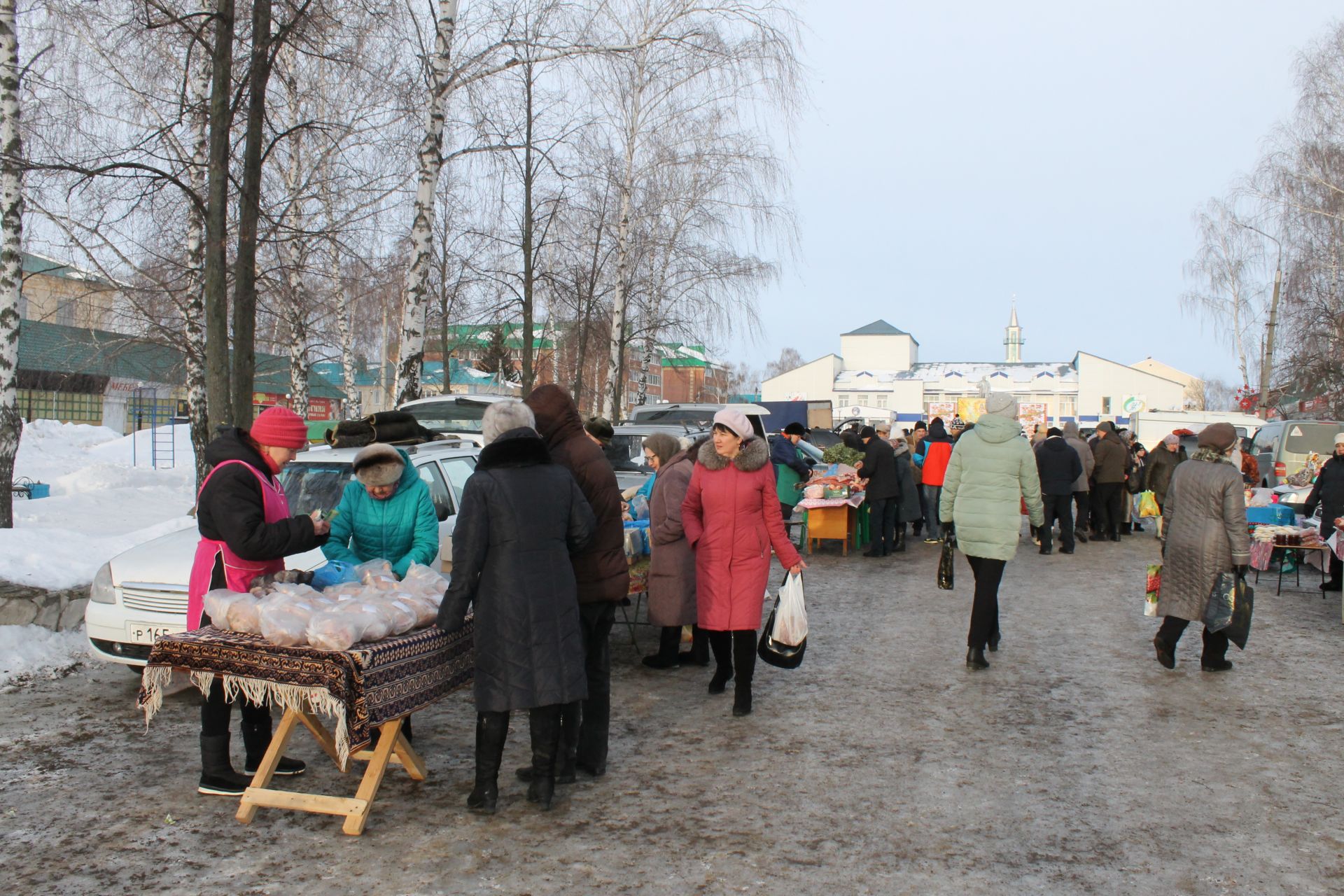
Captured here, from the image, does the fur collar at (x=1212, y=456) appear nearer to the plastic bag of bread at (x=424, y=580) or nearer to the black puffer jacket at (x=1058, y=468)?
the plastic bag of bread at (x=424, y=580)

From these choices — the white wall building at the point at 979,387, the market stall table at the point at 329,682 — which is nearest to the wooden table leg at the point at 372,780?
the market stall table at the point at 329,682

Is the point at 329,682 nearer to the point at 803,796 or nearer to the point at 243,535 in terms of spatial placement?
the point at 243,535

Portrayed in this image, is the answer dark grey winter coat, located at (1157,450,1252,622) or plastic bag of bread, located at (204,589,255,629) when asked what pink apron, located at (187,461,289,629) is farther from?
dark grey winter coat, located at (1157,450,1252,622)

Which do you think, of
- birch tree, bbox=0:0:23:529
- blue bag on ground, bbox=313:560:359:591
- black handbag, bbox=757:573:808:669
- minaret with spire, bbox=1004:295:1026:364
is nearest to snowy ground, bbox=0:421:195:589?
birch tree, bbox=0:0:23:529

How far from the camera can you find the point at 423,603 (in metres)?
4.52

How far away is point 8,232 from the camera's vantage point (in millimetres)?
12148

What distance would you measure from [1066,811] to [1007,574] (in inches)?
322

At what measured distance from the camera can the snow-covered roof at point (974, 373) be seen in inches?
3179

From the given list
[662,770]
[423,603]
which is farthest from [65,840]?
[662,770]

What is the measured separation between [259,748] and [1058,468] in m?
12.4

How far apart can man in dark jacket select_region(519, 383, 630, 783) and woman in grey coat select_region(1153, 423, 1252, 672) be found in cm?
448

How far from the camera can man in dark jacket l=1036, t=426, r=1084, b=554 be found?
47.8 feet

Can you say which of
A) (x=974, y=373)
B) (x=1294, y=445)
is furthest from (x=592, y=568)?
(x=974, y=373)

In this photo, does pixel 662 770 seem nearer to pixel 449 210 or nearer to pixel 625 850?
pixel 625 850
